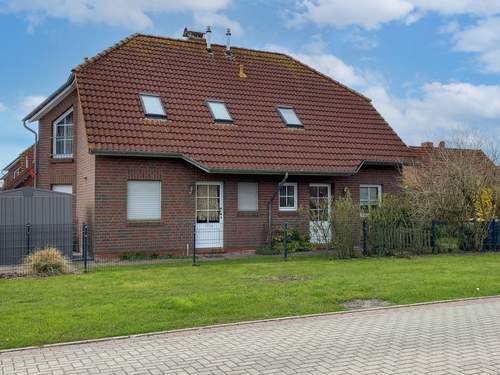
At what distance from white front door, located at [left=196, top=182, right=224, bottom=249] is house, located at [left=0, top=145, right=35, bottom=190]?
8297 mm

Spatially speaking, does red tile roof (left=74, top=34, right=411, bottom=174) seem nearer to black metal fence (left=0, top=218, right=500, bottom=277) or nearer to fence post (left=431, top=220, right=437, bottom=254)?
black metal fence (left=0, top=218, right=500, bottom=277)

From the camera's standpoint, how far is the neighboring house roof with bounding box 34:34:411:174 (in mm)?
17875

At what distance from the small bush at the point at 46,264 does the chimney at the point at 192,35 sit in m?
13.5

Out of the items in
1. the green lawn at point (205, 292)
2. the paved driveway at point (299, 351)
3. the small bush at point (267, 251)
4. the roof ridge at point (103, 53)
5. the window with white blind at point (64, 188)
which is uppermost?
the roof ridge at point (103, 53)

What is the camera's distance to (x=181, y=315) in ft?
29.1

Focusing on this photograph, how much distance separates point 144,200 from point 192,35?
32.1 feet

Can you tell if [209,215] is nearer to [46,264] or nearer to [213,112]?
[213,112]

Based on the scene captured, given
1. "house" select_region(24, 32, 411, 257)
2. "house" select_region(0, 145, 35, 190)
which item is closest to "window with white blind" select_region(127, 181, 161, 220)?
"house" select_region(24, 32, 411, 257)

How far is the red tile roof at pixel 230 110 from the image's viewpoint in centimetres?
1795

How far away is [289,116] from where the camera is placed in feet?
71.1

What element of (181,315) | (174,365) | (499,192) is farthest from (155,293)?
(499,192)

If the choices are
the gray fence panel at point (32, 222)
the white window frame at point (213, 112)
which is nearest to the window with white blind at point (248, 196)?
the white window frame at point (213, 112)

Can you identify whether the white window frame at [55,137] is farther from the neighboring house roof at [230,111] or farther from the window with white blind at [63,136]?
the neighboring house roof at [230,111]

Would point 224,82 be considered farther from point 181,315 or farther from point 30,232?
point 181,315
